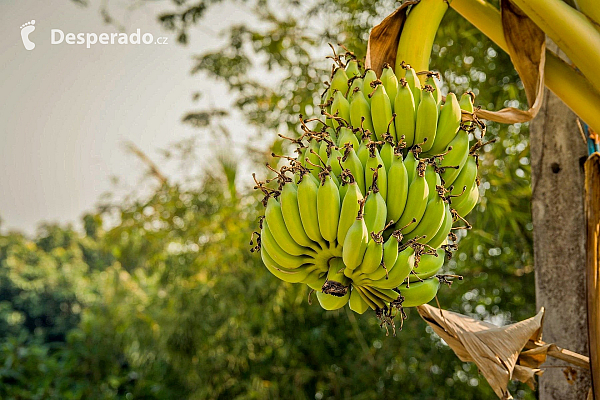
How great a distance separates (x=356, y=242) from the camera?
646 millimetres

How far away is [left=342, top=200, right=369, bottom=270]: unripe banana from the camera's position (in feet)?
Answer: 2.12

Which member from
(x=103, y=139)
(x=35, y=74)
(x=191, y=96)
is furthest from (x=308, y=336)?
(x=35, y=74)

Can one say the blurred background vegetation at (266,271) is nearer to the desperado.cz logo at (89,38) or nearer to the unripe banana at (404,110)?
the desperado.cz logo at (89,38)

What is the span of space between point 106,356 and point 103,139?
1854 mm

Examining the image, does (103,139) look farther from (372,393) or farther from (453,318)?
(453,318)

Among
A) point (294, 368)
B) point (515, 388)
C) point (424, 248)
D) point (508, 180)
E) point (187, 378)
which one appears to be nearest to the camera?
point (424, 248)

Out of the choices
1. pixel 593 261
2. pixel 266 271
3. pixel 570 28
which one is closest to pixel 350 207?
pixel 570 28

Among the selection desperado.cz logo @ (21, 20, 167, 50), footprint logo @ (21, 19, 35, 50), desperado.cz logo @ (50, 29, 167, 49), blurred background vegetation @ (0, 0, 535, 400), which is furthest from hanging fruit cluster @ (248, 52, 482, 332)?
footprint logo @ (21, 19, 35, 50)

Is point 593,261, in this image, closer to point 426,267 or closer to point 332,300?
point 426,267

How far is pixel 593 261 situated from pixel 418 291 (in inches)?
22.3

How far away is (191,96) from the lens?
3.16 metres

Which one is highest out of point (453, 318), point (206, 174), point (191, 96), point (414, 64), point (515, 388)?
point (191, 96)

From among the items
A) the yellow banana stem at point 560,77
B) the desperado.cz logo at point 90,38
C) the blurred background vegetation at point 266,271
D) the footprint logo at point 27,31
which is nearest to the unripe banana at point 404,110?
the yellow banana stem at point 560,77

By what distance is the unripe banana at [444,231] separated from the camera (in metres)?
0.74
